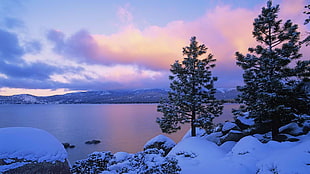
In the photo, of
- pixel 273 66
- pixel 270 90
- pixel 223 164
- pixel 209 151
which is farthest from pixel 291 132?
pixel 223 164

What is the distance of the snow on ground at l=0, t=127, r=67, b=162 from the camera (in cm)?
627

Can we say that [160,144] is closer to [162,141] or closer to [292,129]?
[162,141]

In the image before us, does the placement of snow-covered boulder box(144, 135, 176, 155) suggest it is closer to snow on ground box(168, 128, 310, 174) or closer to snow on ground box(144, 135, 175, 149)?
snow on ground box(144, 135, 175, 149)

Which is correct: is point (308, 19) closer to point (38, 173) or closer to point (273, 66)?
point (273, 66)

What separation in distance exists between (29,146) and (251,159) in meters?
10.5

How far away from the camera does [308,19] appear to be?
32.1 feet

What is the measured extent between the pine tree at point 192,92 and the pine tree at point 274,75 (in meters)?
3.28

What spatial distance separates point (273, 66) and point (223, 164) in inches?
339

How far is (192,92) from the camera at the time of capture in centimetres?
1680

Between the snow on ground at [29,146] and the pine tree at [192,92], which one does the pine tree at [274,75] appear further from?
the snow on ground at [29,146]

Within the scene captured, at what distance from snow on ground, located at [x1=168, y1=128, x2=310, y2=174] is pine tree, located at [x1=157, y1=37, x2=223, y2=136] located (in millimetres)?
4547

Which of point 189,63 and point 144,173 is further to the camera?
point 189,63

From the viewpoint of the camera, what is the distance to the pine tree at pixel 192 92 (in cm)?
1645

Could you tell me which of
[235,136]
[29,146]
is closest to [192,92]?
[235,136]
